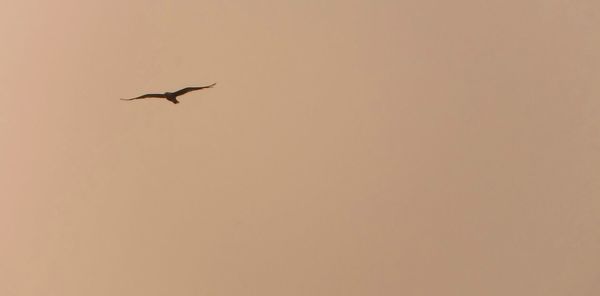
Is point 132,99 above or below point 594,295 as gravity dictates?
above

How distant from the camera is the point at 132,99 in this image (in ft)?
7.52

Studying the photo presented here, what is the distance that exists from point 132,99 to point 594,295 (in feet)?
4.36

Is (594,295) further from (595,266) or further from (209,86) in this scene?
(209,86)

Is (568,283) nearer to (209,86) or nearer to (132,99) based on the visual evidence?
(209,86)

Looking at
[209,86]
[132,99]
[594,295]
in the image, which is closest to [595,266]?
[594,295]

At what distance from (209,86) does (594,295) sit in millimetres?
1155

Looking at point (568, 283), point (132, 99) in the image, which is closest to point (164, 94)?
point (132, 99)

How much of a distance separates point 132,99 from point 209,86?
212mm

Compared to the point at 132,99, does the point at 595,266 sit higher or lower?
lower

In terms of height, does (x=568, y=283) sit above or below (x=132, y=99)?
below

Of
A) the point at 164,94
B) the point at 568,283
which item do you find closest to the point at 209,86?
the point at 164,94

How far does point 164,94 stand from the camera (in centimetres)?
224

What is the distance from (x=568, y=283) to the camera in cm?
222

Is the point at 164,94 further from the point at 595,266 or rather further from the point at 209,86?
the point at 595,266
